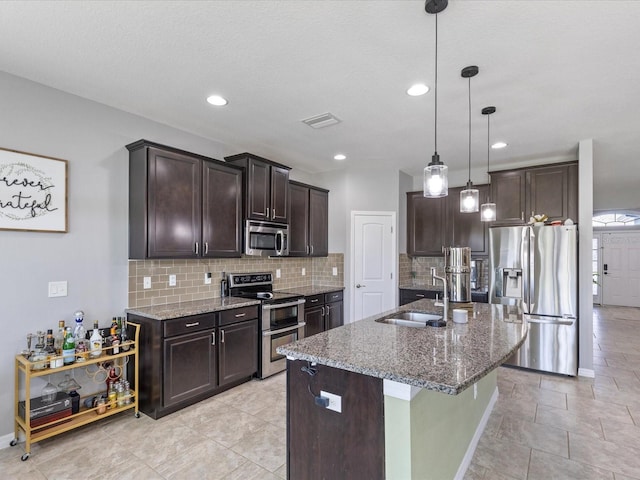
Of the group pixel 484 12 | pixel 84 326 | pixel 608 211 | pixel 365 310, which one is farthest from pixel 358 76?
pixel 608 211

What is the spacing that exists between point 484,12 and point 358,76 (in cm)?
91

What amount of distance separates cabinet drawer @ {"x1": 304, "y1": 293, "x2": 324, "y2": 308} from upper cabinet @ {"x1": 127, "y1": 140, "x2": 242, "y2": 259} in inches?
48.5

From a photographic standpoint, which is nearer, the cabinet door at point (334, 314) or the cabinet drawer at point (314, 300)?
the cabinet drawer at point (314, 300)

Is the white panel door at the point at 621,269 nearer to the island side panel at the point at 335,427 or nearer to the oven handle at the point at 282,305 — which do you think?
the oven handle at the point at 282,305

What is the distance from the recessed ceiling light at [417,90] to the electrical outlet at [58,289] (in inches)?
126

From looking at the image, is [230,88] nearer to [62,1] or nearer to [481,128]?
[62,1]

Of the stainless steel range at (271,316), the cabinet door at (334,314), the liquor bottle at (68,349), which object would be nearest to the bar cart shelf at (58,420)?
the liquor bottle at (68,349)

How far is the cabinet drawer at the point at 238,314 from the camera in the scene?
3346mm

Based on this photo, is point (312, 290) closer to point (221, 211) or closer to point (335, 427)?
point (221, 211)

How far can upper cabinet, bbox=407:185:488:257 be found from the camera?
498cm

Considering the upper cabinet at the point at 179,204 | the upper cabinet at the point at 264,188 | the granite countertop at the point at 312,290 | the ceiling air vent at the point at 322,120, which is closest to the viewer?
the upper cabinet at the point at 179,204

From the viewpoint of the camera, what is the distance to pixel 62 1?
5.77ft

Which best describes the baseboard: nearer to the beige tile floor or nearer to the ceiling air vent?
the beige tile floor

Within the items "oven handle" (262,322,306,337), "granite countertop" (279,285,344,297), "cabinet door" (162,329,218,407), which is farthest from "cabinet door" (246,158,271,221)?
"cabinet door" (162,329,218,407)
